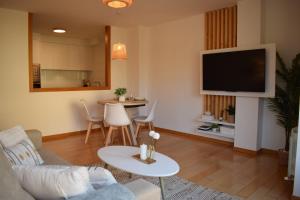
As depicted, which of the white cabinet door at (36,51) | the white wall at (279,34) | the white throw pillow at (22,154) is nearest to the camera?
the white throw pillow at (22,154)

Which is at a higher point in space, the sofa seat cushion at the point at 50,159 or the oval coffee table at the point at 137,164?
the sofa seat cushion at the point at 50,159

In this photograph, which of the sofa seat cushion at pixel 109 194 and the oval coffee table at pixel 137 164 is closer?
the sofa seat cushion at pixel 109 194

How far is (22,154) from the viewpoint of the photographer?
195 centimetres

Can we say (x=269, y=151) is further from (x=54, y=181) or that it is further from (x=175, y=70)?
(x=54, y=181)

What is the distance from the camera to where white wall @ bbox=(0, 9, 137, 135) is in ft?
13.3

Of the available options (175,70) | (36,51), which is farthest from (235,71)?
(36,51)

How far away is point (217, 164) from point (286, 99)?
53.7 inches

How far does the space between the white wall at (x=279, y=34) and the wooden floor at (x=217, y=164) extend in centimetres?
32

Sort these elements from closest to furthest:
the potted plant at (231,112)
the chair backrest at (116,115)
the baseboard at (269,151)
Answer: the baseboard at (269,151) → the chair backrest at (116,115) → the potted plant at (231,112)

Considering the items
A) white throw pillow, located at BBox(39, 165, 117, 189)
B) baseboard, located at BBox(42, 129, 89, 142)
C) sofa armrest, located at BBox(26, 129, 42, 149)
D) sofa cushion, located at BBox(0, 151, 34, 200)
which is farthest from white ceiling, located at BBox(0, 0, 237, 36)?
sofa cushion, located at BBox(0, 151, 34, 200)

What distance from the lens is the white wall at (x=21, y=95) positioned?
4055 mm

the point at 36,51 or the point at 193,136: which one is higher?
the point at 36,51

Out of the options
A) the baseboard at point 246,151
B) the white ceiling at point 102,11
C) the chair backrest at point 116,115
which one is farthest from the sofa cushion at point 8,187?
the baseboard at point 246,151

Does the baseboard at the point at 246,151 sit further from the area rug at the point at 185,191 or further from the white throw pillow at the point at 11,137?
the white throw pillow at the point at 11,137
